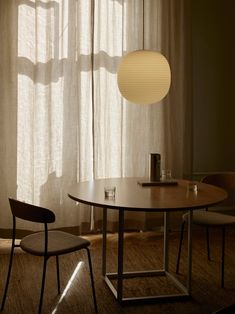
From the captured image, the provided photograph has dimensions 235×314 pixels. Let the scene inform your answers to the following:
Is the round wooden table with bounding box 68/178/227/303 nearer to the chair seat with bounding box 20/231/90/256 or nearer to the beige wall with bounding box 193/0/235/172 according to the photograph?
the chair seat with bounding box 20/231/90/256

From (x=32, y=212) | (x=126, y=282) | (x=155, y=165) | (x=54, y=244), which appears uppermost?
(x=155, y=165)

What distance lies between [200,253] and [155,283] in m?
0.84

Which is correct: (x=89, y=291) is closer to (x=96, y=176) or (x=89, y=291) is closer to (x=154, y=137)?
(x=96, y=176)

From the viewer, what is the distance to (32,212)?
2502mm

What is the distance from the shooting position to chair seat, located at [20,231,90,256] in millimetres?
2627

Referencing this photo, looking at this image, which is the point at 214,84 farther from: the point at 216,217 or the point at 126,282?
the point at 126,282

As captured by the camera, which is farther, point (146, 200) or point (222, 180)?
point (222, 180)

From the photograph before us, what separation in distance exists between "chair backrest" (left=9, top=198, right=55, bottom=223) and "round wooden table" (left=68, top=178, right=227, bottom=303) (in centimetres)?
29

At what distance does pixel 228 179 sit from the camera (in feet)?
12.1

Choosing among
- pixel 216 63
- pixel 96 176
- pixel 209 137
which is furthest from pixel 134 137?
pixel 216 63

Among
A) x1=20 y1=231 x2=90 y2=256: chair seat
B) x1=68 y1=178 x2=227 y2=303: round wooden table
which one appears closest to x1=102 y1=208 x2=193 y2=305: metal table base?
x1=68 y1=178 x2=227 y2=303: round wooden table

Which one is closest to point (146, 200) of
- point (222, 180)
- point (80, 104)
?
point (222, 180)

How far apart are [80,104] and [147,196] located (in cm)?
174

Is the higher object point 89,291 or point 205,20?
point 205,20
